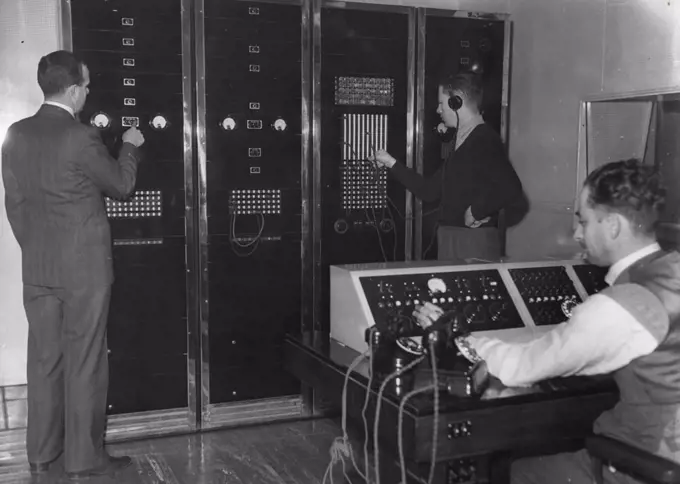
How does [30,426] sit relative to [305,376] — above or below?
below

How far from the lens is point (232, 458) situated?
316cm

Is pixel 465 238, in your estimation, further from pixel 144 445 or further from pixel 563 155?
pixel 144 445

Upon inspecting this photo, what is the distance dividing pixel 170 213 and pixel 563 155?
1.86m

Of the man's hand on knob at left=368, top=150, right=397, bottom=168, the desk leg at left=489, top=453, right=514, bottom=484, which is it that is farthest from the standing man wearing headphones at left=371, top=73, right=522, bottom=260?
the desk leg at left=489, top=453, right=514, bottom=484

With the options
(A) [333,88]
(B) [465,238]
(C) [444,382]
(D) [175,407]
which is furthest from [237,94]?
(C) [444,382]

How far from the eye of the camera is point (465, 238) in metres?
3.11

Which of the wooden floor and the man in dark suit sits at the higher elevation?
the man in dark suit

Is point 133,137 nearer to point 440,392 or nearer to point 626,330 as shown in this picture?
point 440,392

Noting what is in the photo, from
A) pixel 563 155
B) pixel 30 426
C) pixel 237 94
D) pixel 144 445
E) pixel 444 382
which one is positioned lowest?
pixel 144 445

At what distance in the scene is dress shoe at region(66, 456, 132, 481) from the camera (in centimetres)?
290

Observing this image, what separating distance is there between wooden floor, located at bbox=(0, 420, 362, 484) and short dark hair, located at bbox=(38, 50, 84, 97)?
1515 millimetres

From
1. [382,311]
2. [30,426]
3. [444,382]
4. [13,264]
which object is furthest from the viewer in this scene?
[13,264]

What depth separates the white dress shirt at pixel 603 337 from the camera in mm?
1553

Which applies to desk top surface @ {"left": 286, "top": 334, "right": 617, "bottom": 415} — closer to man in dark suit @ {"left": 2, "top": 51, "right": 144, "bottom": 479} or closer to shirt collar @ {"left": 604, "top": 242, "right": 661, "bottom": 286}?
shirt collar @ {"left": 604, "top": 242, "right": 661, "bottom": 286}
